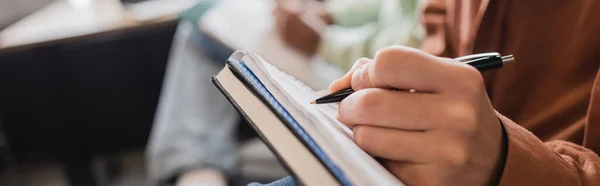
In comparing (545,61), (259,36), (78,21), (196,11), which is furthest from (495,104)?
(78,21)

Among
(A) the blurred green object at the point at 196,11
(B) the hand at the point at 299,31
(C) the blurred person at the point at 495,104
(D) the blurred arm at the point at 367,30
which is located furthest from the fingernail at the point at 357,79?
(A) the blurred green object at the point at 196,11

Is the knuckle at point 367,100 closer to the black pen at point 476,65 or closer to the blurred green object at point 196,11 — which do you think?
the black pen at point 476,65

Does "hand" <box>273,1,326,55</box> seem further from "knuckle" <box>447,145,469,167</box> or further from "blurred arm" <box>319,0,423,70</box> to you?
"knuckle" <box>447,145,469,167</box>

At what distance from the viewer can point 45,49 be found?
1.39 m

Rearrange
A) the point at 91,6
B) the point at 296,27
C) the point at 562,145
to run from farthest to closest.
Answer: the point at 91,6 < the point at 296,27 < the point at 562,145

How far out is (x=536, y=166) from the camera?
441 millimetres

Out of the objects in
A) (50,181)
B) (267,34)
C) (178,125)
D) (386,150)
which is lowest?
(50,181)

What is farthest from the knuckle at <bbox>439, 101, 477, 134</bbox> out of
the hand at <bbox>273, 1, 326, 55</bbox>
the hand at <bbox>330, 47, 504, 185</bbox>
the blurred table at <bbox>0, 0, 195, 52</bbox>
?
the blurred table at <bbox>0, 0, 195, 52</bbox>

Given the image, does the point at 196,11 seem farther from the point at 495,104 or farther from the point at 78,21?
the point at 495,104

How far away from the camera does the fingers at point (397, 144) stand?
0.39 m

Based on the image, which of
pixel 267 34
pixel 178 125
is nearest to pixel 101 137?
pixel 178 125

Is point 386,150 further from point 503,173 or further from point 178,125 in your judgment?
point 178,125

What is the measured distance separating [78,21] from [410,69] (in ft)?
3.73

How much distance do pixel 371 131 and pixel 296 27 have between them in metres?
0.77
